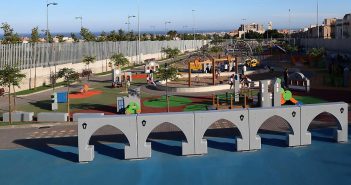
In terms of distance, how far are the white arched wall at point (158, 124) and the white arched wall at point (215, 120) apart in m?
0.31

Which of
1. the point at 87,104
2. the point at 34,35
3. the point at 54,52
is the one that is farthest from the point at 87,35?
the point at 87,104

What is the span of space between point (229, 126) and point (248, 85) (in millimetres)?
13419

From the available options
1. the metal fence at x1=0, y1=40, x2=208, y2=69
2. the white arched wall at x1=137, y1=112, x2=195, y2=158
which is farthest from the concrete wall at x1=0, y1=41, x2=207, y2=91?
the white arched wall at x1=137, y1=112, x2=195, y2=158

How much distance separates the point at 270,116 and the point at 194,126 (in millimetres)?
4190

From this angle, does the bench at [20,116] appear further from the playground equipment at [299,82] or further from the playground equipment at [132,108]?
the playground equipment at [299,82]

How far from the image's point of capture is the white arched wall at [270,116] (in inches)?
863

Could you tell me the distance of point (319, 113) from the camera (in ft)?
75.3

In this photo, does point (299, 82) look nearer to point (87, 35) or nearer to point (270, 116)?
point (270, 116)

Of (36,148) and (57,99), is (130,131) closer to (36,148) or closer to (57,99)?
(36,148)

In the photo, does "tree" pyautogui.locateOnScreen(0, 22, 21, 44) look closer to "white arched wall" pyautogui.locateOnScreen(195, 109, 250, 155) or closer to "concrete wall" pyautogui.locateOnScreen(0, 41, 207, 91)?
"concrete wall" pyautogui.locateOnScreen(0, 41, 207, 91)

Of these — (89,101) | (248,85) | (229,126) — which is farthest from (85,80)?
(229,126)

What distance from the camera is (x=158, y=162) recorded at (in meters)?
20.4

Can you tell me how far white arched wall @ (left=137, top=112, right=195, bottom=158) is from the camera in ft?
69.4

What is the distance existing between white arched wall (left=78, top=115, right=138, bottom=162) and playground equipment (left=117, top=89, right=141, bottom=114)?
26.0 ft
